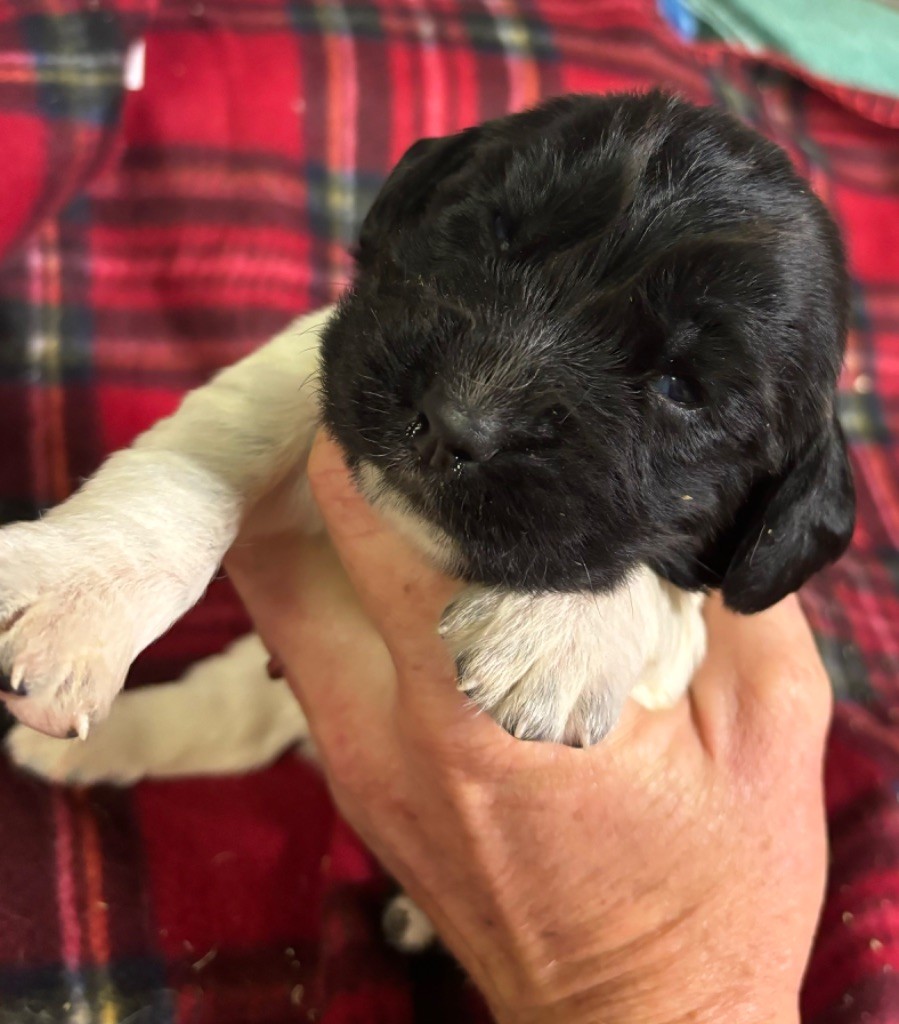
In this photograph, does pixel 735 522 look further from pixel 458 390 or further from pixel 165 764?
pixel 165 764

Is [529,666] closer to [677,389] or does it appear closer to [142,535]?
[677,389]

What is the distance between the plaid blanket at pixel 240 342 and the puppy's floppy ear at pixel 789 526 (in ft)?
3.29

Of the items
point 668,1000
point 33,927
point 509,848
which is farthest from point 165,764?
point 668,1000

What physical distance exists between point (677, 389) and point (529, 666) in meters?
0.45

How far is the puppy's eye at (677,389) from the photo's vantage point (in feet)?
4.17

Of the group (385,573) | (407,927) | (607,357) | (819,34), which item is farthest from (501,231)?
(819,34)

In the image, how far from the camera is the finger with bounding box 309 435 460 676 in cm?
142

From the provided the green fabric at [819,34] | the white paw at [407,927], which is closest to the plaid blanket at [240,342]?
the white paw at [407,927]

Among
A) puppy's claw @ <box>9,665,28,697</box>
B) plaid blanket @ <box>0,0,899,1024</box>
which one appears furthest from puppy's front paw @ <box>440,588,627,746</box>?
plaid blanket @ <box>0,0,899,1024</box>

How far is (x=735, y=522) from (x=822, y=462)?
16 cm

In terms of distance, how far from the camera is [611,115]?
4.50ft

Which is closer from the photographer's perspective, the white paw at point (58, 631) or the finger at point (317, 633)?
the white paw at point (58, 631)

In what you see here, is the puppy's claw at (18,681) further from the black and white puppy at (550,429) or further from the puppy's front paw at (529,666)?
the puppy's front paw at (529,666)

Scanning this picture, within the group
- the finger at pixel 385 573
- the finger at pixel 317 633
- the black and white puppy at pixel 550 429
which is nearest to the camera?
the black and white puppy at pixel 550 429
